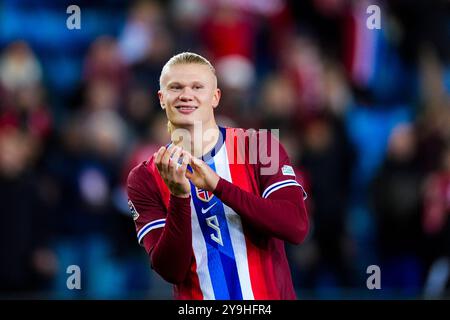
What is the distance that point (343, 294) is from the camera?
8.78 m

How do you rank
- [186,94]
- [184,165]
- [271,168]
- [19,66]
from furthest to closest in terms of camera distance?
1. [19,66]
2. [271,168]
3. [186,94]
4. [184,165]

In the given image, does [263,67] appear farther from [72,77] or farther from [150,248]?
[150,248]

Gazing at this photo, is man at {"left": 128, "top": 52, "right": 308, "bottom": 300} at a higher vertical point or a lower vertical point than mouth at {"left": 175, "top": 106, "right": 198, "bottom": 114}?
lower

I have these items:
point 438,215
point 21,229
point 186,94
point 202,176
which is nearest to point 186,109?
point 186,94

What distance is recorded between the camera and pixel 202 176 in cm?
416

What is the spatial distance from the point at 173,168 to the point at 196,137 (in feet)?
1.33

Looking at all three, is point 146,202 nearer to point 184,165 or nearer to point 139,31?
point 184,165

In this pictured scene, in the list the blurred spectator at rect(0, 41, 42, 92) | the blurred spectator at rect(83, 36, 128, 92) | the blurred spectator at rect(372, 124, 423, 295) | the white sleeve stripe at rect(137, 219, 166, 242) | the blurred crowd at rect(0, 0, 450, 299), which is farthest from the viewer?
the blurred spectator at rect(0, 41, 42, 92)

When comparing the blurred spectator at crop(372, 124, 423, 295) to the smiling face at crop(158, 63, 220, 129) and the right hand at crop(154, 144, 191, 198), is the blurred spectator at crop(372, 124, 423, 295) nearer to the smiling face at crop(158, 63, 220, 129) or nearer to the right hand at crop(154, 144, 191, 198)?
the smiling face at crop(158, 63, 220, 129)

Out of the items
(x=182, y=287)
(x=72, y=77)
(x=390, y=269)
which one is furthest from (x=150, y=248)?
(x=72, y=77)

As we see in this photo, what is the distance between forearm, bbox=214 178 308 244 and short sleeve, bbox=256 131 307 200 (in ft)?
0.37

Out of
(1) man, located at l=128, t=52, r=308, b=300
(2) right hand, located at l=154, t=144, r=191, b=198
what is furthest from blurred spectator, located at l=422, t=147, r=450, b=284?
(2) right hand, located at l=154, t=144, r=191, b=198

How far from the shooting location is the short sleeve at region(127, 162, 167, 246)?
4.50 metres

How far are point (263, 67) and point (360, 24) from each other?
3.91 feet
